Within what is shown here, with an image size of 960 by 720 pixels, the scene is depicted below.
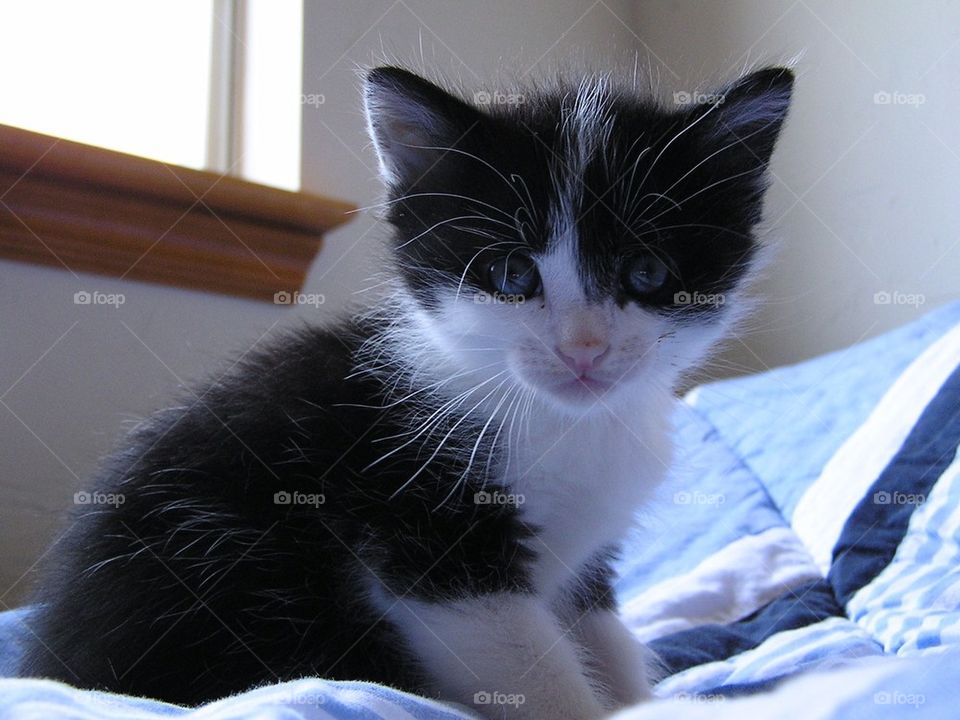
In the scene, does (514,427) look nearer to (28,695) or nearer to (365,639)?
(365,639)

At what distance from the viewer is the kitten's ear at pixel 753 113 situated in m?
0.98

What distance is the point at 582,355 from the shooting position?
2.75 ft

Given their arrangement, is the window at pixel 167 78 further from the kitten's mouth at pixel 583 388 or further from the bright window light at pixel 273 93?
the kitten's mouth at pixel 583 388

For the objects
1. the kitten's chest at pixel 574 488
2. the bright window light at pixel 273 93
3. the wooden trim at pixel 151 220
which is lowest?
the kitten's chest at pixel 574 488

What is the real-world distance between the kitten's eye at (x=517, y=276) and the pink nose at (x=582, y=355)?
0.29ft

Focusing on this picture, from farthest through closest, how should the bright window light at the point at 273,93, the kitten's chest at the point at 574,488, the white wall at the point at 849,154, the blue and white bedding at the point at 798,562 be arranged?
the white wall at the point at 849,154, the bright window light at the point at 273,93, the kitten's chest at the point at 574,488, the blue and white bedding at the point at 798,562

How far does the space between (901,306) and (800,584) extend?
1.08 m

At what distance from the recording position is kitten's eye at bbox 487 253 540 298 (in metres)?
0.91

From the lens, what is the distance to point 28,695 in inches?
24.3

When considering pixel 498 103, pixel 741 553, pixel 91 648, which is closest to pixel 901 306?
pixel 741 553

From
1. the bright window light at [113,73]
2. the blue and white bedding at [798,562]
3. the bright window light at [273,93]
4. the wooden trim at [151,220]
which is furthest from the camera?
the bright window light at [273,93]

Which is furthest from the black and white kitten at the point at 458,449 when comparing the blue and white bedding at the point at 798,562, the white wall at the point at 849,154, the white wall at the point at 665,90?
the white wall at the point at 849,154

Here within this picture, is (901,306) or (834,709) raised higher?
(901,306)

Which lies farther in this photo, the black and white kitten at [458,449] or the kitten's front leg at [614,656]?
the kitten's front leg at [614,656]
